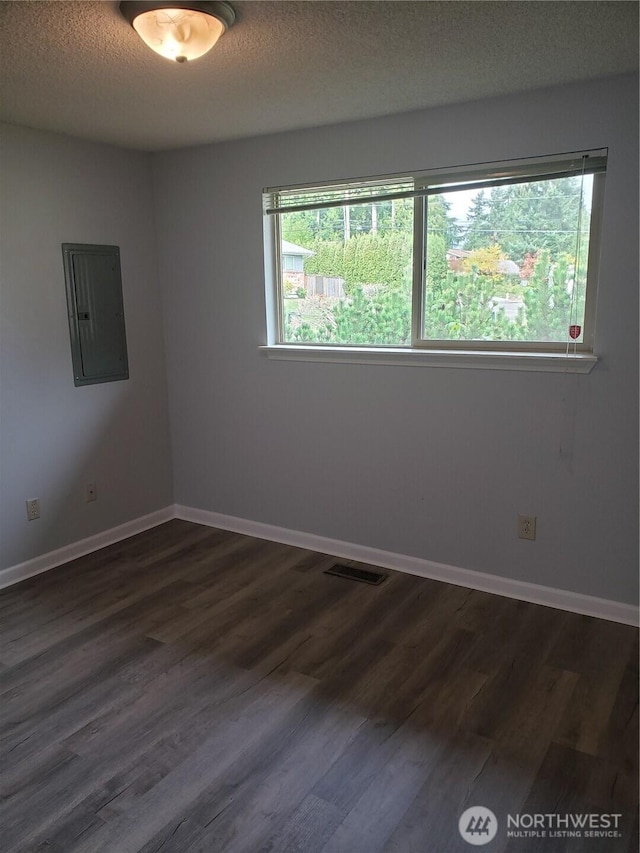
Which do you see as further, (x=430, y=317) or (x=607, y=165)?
(x=430, y=317)

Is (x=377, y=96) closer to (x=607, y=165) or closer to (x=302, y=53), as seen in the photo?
(x=302, y=53)

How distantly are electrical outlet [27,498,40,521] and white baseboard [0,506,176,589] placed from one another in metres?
0.23

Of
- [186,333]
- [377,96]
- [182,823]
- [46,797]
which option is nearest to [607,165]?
[377,96]

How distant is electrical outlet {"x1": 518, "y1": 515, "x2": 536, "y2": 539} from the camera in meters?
3.04

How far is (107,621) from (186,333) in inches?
72.5

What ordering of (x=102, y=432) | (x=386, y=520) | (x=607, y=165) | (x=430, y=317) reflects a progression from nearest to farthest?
1. (x=607, y=165)
2. (x=430, y=317)
3. (x=386, y=520)
4. (x=102, y=432)

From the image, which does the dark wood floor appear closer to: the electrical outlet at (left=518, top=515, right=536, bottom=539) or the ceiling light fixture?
the electrical outlet at (left=518, top=515, right=536, bottom=539)

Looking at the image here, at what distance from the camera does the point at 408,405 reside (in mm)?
3289

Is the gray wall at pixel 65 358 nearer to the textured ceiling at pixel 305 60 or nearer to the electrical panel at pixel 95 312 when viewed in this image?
the electrical panel at pixel 95 312

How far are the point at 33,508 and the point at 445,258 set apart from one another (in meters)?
2.55

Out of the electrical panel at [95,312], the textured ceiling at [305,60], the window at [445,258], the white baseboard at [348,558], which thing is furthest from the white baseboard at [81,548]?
the textured ceiling at [305,60]

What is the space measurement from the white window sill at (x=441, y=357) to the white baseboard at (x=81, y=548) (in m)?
1.39

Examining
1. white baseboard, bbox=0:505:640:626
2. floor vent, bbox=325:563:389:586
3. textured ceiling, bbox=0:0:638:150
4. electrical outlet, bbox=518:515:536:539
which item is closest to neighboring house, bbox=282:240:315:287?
textured ceiling, bbox=0:0:638:150

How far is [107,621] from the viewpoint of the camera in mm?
2969
